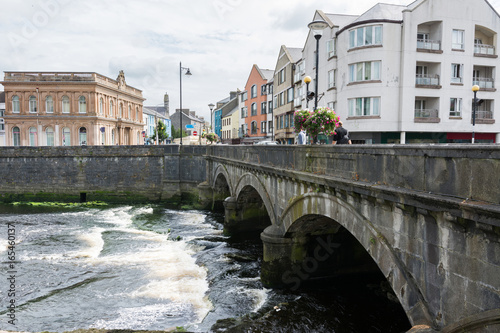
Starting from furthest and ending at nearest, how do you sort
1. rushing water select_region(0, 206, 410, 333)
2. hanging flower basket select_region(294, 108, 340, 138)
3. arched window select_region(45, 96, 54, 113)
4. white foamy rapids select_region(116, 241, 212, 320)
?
arched window select_region(45, 96, 54, 113) < white foamy rapids select_region(116, 241, 212, 320) < rushing water select_region(0, 206, 410, 333) < hanging flower basket select_region(294, 108, 340, 138)

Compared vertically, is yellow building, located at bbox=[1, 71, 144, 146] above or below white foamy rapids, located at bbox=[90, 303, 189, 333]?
above

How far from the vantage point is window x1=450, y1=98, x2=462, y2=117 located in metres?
26.1

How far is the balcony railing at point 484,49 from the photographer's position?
2630 cm

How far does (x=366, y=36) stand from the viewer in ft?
83.7

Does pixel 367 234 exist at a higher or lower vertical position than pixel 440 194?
lower

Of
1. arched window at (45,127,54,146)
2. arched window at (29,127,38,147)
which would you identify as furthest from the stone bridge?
arched window at (29,127,38,147)

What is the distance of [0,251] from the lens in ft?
Result: 60.1

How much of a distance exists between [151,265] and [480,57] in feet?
84.2

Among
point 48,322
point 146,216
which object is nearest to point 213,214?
point 146,216

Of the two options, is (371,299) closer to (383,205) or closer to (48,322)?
(383,205)

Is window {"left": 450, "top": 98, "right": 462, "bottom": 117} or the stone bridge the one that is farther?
window {"left": 450, "top": 98, "right": 462, "bottom": 117}

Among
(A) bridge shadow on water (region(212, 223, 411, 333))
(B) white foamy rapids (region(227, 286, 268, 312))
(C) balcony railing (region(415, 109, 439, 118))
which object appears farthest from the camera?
(C) balcony railing (region(415, 109, 439, 118))

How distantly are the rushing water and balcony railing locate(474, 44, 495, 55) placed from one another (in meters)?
21.2

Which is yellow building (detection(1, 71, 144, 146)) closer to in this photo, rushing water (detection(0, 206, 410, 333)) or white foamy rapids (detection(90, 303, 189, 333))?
rushing water (detection(0, 206, 410, 333))
